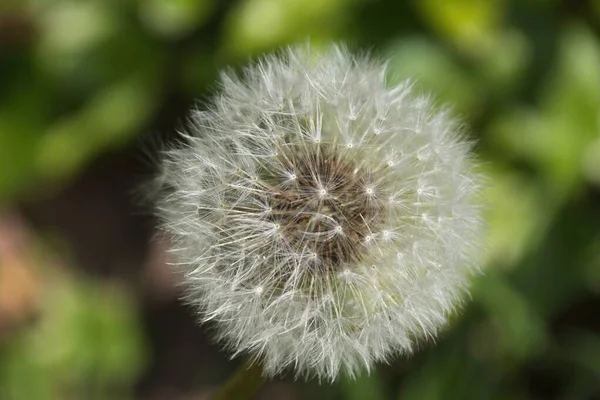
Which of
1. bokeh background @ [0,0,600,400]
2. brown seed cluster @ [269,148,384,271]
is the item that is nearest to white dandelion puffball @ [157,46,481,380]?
brown seed cluster @ [269,148,384,271]

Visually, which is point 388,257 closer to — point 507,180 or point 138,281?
point 507,180

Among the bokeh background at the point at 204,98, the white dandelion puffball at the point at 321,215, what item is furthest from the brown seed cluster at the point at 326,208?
the bokeh background at the point at 204,98

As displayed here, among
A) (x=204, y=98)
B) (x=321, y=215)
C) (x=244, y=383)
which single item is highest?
(x=204, y=98)

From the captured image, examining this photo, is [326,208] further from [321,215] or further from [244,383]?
[244,383]

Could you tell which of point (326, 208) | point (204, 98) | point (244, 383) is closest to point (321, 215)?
point (326, 208)

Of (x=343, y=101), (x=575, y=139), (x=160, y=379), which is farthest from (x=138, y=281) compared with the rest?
(x=343, y=101)

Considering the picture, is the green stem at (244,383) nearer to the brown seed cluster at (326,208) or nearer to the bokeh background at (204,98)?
the brown seed cluster at (326,208)
